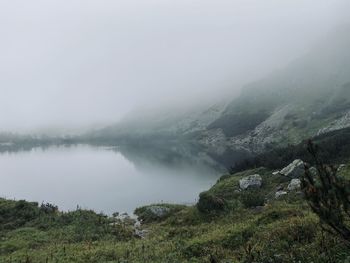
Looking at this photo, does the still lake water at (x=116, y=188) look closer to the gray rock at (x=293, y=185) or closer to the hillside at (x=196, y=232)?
the hillside at (x=196, y=232)

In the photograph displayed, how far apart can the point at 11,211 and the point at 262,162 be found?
1275 inches

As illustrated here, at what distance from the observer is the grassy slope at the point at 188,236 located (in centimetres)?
1533

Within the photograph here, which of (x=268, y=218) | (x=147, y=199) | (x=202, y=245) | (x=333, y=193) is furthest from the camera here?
(x=147, y=199)

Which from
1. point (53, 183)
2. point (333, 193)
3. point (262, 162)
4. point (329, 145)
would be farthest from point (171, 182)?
point (333, 193)

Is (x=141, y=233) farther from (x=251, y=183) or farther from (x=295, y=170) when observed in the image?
(x=295, y=170)

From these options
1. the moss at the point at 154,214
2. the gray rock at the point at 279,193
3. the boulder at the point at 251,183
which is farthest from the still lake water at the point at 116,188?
the gray rock at the point at 279,193

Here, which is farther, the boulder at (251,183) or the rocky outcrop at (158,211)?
the boulder at (251,183)

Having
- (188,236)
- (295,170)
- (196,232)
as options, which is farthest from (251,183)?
(188,236)

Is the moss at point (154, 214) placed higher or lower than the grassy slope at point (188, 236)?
lower

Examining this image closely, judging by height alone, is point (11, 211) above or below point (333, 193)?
below

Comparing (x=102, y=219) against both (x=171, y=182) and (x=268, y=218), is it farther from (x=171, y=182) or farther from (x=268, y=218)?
(x=171, y=182)

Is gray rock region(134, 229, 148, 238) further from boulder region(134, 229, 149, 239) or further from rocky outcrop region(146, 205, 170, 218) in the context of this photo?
rocky outcrop region(146, 205, 170, 218)

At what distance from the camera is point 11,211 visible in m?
38.7

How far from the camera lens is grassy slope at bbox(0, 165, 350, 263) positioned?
15328 mm
